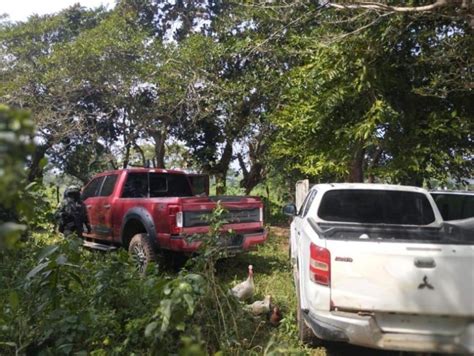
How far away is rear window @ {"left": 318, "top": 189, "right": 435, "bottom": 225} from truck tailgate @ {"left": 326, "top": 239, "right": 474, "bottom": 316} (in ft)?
6.37

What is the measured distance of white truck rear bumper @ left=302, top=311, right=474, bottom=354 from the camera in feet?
12.0

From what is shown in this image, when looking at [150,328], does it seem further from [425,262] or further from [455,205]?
[455,205]

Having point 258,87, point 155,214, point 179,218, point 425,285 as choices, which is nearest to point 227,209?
point 179,218

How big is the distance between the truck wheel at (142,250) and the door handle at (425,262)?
180 inches

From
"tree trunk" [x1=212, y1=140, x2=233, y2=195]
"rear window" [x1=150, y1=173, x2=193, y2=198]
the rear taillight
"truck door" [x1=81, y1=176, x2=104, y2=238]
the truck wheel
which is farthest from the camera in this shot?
"tree trunk" [x1=212, y1=140, x2=233, y2=195]

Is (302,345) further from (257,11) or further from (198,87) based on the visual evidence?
(198,87)

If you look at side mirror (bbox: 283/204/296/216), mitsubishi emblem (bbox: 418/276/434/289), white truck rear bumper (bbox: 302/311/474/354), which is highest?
side mirror (bbox: 283/204/296/216)

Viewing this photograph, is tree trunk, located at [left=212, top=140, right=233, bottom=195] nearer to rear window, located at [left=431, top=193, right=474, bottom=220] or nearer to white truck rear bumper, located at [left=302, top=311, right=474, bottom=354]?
rear window, located at [left=431, top=193, right=474, bottom=220]

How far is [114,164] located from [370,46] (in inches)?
614

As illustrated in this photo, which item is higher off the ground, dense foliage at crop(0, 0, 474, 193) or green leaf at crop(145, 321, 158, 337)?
dense foliage at crop(0, 0, 474, 193)

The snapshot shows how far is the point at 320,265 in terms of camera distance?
395cm

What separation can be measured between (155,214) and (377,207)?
3.39 m

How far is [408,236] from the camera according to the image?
4602mm

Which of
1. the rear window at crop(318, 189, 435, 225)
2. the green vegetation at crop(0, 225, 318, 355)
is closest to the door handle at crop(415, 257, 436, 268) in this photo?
the green vegetation at crop(0, 225, 318, 355)
